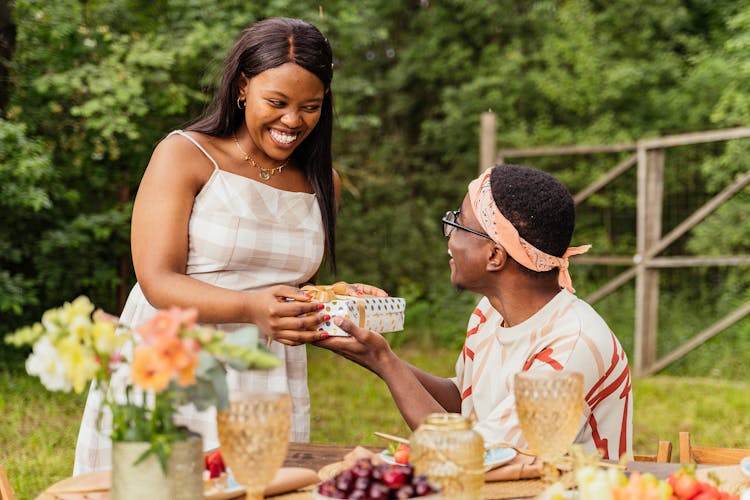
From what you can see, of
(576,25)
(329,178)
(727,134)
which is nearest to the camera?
(329,178)

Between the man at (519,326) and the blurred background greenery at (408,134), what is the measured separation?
2248 millimetres

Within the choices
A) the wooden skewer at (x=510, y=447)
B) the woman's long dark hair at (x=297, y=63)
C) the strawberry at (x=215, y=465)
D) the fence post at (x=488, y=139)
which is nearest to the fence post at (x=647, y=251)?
the fence post at (x=488, y=139)

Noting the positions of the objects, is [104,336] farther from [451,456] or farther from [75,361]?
[451,456]

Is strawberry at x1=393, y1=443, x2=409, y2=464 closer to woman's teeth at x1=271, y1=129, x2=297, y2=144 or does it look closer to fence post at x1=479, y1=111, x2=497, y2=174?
woman's teeth at x1=271, y1=129, x2=297, y2=144

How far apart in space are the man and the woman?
0.33 meters

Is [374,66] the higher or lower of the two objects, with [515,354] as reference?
higher

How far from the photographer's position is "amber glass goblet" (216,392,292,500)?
1654 mm

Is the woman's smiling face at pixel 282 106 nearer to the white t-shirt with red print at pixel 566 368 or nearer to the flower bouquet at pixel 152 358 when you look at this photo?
the white t-shirt with red print at pixel 566 368

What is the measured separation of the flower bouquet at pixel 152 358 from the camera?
157 cm

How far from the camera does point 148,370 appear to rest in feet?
5.16

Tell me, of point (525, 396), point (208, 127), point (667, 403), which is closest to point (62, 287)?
point (667, 403)

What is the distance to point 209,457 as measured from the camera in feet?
6.72

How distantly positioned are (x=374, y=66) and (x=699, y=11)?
465 centimetres

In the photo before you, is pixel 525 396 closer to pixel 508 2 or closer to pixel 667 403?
pixel 667 403
